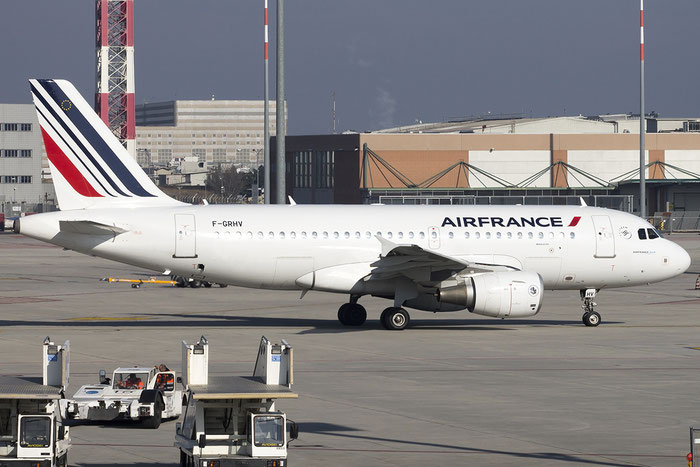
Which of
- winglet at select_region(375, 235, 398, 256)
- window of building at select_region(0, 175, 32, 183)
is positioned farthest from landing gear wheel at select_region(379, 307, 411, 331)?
window of building at select_region(0, 175, 32, 183)

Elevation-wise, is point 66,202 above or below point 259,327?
above

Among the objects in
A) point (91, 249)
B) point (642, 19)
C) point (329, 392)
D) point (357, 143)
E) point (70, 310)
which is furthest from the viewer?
point (357, 143)

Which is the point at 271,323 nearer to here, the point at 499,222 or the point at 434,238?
the point at 434,238

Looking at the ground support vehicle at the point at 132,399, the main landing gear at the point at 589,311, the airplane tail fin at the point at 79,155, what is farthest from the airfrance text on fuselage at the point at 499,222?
the ground support vehicle at the point at 132,399

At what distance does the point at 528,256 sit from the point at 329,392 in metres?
13.9

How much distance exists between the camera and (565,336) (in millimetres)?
34938

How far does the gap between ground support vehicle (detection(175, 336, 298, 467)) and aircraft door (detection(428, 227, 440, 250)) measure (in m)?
19.7

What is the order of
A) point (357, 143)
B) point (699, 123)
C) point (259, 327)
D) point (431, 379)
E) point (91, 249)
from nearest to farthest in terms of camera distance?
point (431, 379) < point (91, 249) < point (259, 327) < point (357, 143) < point (699, 123)

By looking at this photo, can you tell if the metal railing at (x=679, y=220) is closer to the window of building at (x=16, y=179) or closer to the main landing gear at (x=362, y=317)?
the main landing gear at (x=362, y=317)

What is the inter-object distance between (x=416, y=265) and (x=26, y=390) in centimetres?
1979

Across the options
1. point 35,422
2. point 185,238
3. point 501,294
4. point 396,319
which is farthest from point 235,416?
point 396,319

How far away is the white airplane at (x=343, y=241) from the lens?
34344mm

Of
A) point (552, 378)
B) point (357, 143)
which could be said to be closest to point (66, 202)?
point (552, 378)

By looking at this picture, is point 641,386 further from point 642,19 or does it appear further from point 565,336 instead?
point 642,19
